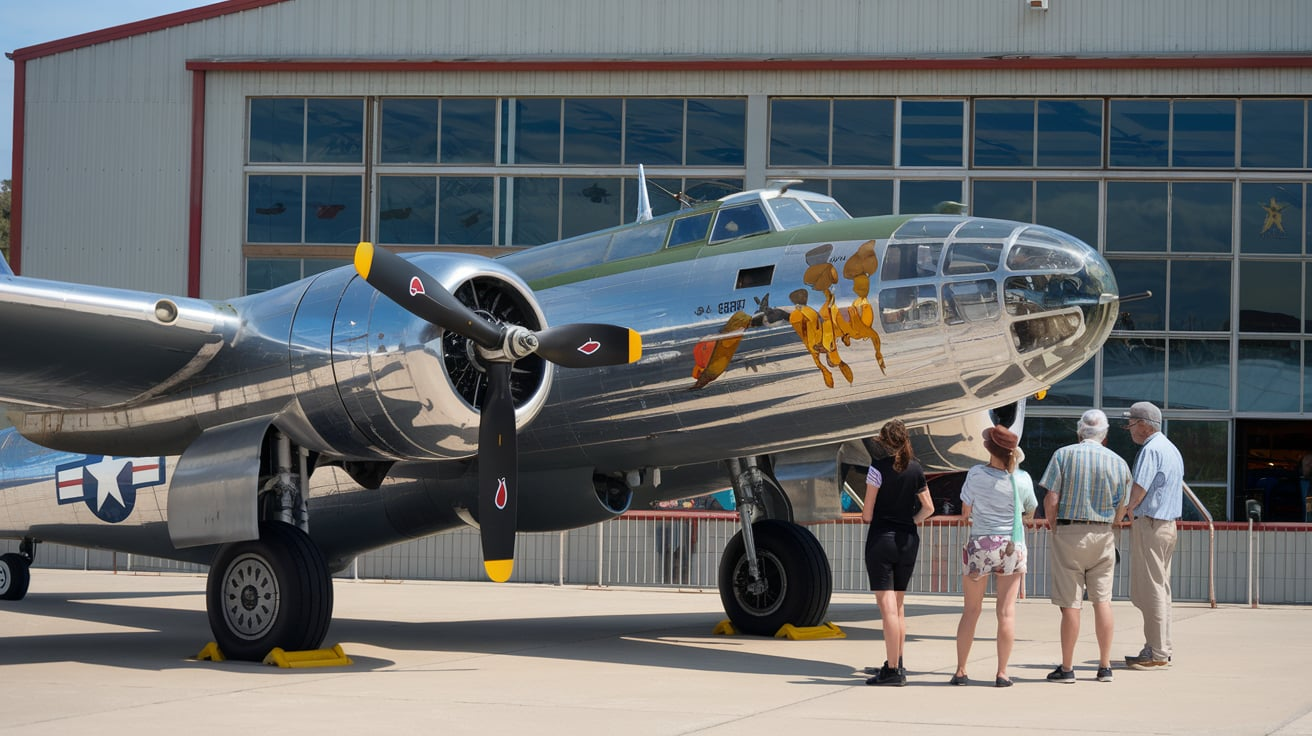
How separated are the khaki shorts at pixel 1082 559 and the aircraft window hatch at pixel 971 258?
194 cm

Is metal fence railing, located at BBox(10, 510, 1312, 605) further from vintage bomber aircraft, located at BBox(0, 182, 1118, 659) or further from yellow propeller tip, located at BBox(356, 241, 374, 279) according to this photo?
yellow propeller tip, located at BBox(356, 241, 374, 279)

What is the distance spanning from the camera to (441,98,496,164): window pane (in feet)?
101

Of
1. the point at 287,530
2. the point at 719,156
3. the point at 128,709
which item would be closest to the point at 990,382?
the point at 287,530

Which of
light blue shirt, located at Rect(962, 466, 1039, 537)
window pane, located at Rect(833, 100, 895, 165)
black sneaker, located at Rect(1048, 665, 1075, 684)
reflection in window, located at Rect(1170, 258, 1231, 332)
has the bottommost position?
black sneaker, located at Rect(1048, 665, 1075, 684)

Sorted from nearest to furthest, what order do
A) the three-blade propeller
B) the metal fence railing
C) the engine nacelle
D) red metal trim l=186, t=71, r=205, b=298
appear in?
the three-blade propeller < the engine nacelle < the metal fence railing < red metal trim l=186, t=71, r=205, b=298

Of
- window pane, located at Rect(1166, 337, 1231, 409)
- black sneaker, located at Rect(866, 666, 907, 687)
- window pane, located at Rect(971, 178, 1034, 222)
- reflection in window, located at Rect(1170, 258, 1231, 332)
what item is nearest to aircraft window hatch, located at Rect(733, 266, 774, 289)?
black sneaker, located at Rect(866, 666, 907, 687)

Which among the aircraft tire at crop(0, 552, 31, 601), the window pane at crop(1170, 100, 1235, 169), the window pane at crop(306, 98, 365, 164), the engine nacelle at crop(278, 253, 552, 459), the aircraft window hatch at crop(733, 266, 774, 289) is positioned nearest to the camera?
the engine nacelle at crop(278, 253, 552, 459)

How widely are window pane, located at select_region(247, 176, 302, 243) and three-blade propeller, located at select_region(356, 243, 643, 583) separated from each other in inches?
842

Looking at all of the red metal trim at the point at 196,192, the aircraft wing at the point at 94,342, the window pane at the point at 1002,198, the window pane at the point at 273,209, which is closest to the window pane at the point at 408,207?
the window pane at the point at 273,209

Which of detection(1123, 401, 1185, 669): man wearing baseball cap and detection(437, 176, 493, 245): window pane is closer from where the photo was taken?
detection(1123, 401, 1185, 669): man wearing baseball cap

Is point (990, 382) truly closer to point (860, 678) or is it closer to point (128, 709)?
point (860, 678)

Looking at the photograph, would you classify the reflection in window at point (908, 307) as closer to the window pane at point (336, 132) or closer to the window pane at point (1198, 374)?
the window pane at point (1198, 374)

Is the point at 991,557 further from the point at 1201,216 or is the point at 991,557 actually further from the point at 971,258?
the point at 1201,216

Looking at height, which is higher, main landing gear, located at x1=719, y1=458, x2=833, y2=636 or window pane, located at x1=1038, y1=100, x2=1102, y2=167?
window pane, located at x1=1038, y1=100, x2=1102, y2=167
